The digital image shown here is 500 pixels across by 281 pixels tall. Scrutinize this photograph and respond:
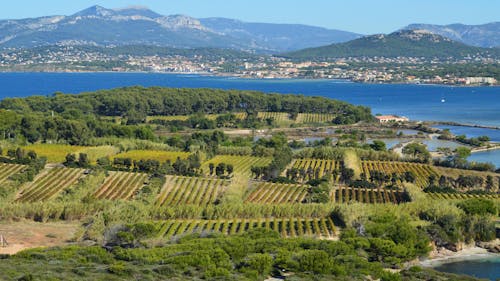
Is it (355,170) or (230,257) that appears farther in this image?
(355,170)

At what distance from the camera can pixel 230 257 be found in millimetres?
22375

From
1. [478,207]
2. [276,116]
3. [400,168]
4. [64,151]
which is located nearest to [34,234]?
[478,207]

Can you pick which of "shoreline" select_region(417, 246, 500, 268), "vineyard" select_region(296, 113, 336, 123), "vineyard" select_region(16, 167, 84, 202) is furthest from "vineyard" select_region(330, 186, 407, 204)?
"vineyard" select_region(296, 113, 336, 123)

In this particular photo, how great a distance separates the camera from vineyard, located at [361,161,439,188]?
43.2 meters

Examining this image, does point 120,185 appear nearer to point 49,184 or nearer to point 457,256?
Result: point 49,184

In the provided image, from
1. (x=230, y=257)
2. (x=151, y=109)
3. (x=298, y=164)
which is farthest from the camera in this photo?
(x=151, y=109)

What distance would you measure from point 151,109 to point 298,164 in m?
36.8

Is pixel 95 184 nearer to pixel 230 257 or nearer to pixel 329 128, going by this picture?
pixel 230 257

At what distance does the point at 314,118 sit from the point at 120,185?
45.6 metres

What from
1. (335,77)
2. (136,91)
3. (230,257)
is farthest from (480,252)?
(335,77)

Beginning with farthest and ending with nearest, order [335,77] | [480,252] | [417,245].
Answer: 1. [335,77]
2. [480,252]
3. [417,245]

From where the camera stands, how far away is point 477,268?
2598 centimetres

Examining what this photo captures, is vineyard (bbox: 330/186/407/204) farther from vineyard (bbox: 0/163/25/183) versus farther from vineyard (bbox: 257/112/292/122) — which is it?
vineyard (bbox: 257/112/292/122)

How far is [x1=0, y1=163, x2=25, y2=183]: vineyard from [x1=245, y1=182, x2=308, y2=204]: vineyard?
14002mm
